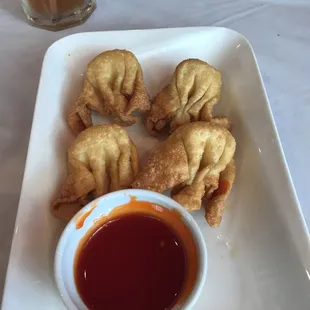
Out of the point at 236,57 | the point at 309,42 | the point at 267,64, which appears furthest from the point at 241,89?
the point at 309,42

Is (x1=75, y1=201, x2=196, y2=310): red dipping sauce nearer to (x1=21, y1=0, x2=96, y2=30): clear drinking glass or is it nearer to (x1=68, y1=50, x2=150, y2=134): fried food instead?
(x1=68, y1=50, x2=150, y2=134): fried food

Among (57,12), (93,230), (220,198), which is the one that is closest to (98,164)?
(93,230)

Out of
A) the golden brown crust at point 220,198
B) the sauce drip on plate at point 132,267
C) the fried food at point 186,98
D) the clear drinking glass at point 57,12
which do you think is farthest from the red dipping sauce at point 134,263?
the clear drinking glass at point 57,12

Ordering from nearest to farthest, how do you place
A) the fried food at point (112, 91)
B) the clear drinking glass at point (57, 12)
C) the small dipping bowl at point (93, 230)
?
the small dipping bowl at point (93, 230)
the fried food at point (112, 91)
the clear drinking glass at point (57, 12)

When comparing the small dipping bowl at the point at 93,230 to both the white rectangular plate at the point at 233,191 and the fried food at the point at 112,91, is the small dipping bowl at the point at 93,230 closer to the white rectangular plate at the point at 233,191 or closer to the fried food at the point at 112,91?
the white rectangular plate at the point at 233,191

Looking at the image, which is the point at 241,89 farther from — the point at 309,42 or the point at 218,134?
the point at 309,42

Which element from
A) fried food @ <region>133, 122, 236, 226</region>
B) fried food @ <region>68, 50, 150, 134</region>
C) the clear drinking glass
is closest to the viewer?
fried food @ <region>133, 122, 236, 226</region>

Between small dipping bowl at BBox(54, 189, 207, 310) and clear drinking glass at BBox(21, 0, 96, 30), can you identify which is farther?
clear drinking glass at BBox(21, 0, 96, 30)

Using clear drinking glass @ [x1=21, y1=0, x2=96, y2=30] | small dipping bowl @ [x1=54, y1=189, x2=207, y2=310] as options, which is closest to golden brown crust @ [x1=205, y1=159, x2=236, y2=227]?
small dipping bowl @ [x1=54, y1=189, x2=207, y2=310]
